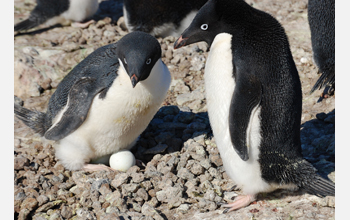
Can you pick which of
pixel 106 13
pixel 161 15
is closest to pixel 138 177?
pixel 161 15

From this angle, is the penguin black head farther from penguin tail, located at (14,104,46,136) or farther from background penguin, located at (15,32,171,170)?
penguin tail, located at (14,104,46,136)

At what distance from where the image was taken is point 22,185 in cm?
299

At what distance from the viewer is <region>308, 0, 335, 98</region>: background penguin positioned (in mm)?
3656

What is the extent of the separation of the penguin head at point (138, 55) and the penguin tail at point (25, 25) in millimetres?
2805

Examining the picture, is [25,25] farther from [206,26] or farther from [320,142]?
[320,142]

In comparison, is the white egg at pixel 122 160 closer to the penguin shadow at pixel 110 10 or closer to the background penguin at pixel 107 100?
the background penguin at pixel 107 100

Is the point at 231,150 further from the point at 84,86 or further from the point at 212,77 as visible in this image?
the point at 84,86

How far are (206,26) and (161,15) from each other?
228cm

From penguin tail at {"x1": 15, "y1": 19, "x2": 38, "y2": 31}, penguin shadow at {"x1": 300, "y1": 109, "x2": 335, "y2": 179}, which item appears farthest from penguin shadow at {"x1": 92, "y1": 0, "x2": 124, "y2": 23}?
penguin shadow at {"x1": 300, "y1": 109, "x2": 335, "y2": 179}

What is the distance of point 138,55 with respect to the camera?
106 inches

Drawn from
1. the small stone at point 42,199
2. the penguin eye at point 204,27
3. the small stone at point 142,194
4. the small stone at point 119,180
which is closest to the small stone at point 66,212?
the small stone at point 42,199

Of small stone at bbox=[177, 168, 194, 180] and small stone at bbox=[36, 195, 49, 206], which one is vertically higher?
small stone at bbox=[177, 168, 194, 180]

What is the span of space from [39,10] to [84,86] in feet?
9.15

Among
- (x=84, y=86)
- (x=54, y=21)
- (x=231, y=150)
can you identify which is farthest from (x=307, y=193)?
(x=54, y=21)
